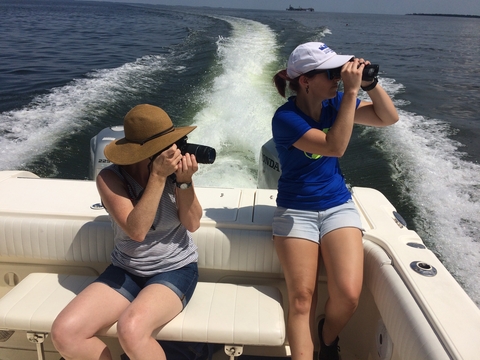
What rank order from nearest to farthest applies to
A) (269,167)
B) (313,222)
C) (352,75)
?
1. (352,75)
2. (313,222)
3. (269,167)

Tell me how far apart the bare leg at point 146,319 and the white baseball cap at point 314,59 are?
104cm

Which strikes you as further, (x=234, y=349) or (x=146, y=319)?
(x=234, y=349)

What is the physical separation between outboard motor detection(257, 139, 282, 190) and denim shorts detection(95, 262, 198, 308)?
4.14 ft

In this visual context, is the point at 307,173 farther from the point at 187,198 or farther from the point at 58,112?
the point at 58,112

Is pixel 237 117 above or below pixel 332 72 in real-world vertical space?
below

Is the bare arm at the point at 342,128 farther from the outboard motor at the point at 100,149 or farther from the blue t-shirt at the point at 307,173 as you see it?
the outboard motor at the point at 100,149

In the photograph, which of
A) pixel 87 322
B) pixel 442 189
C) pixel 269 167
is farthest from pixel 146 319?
pixel 442 189

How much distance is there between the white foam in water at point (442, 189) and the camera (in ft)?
12.1

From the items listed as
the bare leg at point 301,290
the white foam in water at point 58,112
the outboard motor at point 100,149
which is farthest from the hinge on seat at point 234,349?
the white foam in water at point 58,112

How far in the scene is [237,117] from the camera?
598 cm

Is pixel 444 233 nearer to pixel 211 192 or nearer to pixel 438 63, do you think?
pixel 211 192

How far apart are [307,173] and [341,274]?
0.45 m

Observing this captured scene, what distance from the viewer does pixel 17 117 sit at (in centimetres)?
607

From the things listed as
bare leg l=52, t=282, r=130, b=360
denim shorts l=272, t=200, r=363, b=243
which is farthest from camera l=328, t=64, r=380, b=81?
bare leg l=52, t=282, r=130, b=360
